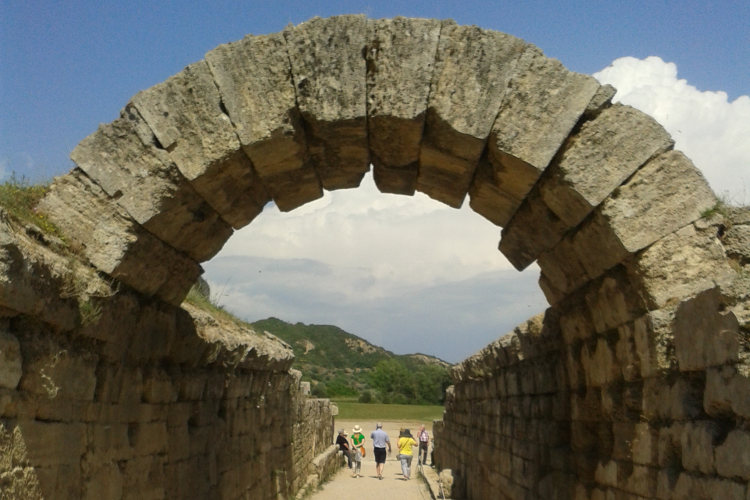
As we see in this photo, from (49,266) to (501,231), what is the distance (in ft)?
12.9

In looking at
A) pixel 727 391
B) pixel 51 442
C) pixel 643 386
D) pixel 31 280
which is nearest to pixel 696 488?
pixel 727 391

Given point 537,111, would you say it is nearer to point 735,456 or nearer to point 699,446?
point 699,446

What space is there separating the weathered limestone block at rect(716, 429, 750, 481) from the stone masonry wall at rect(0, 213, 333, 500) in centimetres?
394

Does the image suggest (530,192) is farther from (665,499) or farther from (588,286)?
(665,499)

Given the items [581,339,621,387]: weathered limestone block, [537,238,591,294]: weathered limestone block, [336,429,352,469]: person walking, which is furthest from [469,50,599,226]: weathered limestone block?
[336,429,352,469]: person walking

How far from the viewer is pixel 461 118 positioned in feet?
Answer: 18.2

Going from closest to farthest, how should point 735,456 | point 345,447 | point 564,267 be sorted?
point 735,456 < point 564,267 < point 345,447

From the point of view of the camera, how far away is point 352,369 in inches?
3649

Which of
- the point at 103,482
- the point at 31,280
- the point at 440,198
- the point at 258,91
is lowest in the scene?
the point at 103,482

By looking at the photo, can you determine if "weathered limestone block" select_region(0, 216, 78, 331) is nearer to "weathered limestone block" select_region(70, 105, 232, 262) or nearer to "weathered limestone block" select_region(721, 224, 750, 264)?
"weathered limestone block" select_region(70, 105, 232, 262)

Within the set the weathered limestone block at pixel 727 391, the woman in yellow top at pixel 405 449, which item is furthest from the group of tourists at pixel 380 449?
the weathered limestone block at pixel 727 391

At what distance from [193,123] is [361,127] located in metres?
1.26

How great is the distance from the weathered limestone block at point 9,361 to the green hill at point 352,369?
53560 mm

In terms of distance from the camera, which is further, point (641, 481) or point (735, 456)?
point (641, 481)
